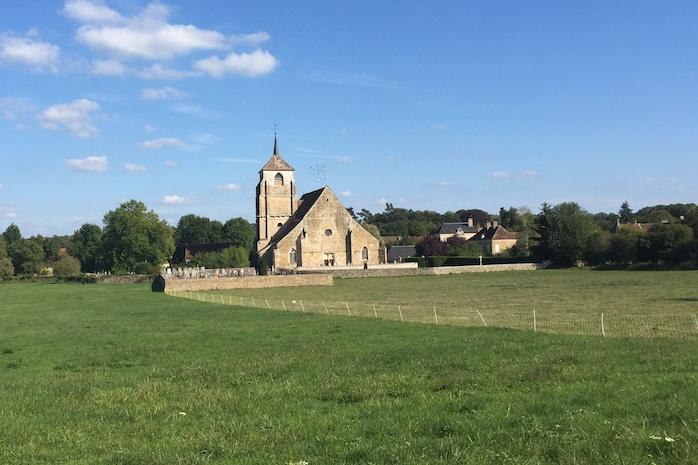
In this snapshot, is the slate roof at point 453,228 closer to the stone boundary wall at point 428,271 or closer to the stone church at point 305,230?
the stone church at point 305,230

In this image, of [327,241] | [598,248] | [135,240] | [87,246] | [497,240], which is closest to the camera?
[598,248]

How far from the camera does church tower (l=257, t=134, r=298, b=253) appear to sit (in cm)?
9206

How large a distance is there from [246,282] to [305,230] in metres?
27.9

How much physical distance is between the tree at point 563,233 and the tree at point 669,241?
8.86m

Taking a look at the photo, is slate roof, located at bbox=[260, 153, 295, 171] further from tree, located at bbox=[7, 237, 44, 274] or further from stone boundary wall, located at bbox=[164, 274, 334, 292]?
tree, located at bbox=[7, 237, 44, 274]

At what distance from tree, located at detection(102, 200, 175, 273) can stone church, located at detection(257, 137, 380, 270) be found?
14.2 metres

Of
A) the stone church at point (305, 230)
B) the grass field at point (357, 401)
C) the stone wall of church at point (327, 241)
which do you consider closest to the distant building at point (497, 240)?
the stone wall of church at point (327, 241)

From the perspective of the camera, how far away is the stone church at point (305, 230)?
8319 centimetres

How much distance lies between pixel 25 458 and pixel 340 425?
10.8ft

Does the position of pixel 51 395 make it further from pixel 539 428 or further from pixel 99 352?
pixel 539 428

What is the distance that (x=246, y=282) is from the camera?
2215 inches

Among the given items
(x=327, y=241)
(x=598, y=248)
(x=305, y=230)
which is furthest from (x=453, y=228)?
(x=305, y=230)

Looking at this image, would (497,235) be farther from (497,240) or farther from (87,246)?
(87,246)

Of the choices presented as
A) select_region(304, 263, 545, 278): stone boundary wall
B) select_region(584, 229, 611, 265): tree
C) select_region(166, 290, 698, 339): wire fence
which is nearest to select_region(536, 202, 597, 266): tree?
select_region(584, 229, 611, 265): tree
